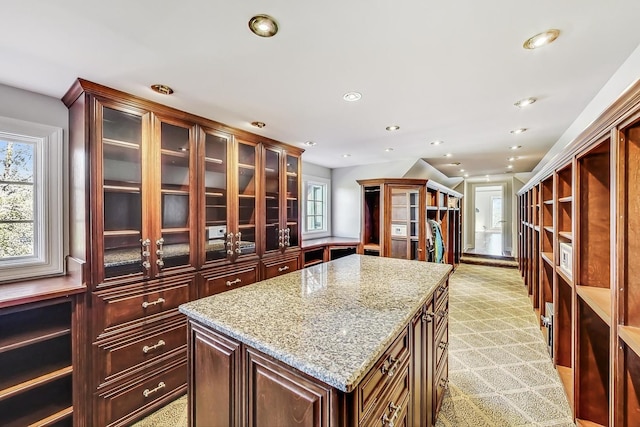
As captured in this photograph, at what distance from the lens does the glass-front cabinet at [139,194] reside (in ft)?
6.30

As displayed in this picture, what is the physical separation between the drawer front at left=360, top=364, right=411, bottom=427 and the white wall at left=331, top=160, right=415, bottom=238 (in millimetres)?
3855

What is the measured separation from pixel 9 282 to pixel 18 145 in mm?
933

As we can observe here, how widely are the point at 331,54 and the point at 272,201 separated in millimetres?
2001

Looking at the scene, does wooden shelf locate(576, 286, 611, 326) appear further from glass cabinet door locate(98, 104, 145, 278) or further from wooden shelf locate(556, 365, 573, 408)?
glass cabinet door locate(98, 104, 145, 278)

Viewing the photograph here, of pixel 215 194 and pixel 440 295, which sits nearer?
pixel 440 295

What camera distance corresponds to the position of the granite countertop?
917mm

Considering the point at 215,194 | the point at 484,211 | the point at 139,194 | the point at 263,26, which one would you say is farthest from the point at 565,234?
the point at 484,211

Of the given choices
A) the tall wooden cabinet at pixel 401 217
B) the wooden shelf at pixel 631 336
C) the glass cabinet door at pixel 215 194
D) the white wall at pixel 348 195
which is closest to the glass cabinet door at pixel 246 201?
the glass cabinet door at pixel 215 194

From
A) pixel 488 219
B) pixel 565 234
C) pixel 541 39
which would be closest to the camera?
pixel 541 39

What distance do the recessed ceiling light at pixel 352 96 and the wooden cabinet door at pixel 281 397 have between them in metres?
1.80

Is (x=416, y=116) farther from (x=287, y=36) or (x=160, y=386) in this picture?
(x=160, y=386)

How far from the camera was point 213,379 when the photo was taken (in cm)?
122

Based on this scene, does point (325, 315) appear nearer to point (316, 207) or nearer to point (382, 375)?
point (382, 375)

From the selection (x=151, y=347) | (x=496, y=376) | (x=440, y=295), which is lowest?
(x=496, y=376)
